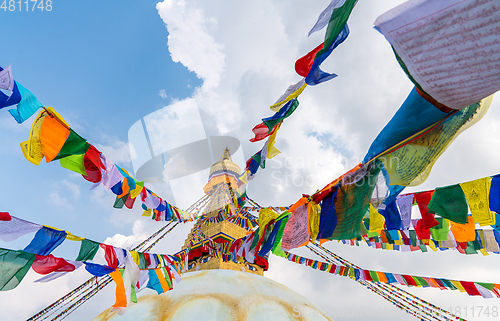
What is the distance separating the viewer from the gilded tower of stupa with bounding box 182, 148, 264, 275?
23.1 feet

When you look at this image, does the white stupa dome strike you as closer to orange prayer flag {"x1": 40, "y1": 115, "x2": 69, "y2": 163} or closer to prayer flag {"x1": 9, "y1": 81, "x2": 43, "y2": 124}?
orange prayer flag {"x1": 40, "y1": 115, "x2": 69, "y2": 163}

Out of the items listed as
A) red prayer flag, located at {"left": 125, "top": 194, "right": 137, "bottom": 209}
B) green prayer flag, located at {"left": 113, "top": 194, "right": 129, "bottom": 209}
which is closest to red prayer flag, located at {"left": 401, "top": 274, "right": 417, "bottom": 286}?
red prayer flag, located at {"left": 125, "top": 194, "right": 137, "bottom": 209}

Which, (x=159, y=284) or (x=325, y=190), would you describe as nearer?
(x=325, y=190)

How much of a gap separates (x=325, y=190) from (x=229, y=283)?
391cm

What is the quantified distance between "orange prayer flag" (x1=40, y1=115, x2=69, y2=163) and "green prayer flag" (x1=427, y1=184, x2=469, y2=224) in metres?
4.10

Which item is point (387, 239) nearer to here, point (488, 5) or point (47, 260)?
point (488, 5)

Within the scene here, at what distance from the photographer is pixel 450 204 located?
2.56 metres

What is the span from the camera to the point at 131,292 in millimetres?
3137

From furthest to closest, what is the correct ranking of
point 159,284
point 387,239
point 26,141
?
point 387,239, point 159,284, point 26,141

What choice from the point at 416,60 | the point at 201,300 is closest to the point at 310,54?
the point at 416,60

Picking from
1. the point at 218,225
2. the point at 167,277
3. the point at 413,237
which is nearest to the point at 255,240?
the point at 167,277

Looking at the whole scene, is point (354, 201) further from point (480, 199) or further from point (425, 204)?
point (480, 199)

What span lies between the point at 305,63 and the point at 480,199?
229cm

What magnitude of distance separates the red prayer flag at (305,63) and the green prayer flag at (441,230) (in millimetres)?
3017
